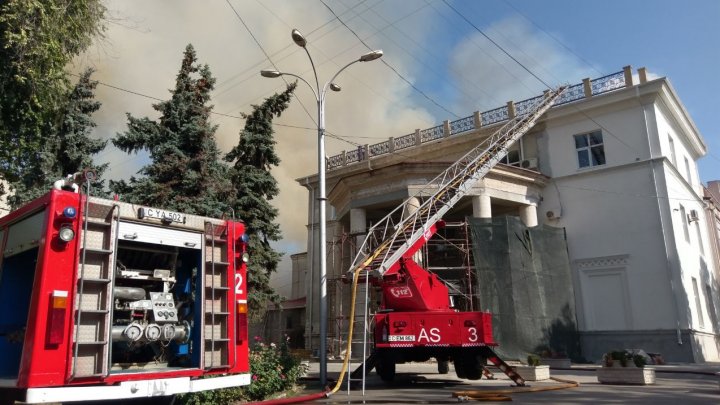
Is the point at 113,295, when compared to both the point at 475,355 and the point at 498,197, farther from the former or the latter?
the point at 498,197

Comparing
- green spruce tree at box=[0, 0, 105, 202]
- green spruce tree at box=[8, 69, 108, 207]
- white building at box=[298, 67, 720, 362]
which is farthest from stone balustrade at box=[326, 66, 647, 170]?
green spruce tree at box=[0, 0, 105, 202]

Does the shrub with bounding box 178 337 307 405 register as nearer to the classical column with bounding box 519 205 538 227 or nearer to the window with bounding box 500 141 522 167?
the classical column with bounding box 519 205 538 227

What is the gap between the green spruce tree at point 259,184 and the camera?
19.9 m

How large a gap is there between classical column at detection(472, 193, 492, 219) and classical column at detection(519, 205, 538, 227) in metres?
2.78

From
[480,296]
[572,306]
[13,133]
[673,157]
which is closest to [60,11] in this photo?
[13,133]

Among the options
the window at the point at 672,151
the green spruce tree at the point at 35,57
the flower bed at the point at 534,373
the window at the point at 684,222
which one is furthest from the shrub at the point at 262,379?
the window at the point at 672,151

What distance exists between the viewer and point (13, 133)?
11.8m

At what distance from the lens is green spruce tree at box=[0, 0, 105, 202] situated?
9.70m

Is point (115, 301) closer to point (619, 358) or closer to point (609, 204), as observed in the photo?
point (619, 358)

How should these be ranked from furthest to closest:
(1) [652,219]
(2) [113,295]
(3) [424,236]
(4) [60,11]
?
(1) [652,219] < (3) [424,236] < (4) [60,11] < (2) [113,295]

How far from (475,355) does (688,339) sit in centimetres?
1392

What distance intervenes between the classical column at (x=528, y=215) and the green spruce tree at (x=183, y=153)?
14259 mm

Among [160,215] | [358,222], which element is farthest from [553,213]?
[160,215]

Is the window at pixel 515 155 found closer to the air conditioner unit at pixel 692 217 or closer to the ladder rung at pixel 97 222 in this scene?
the air conditioner unit at pixel 692 217
